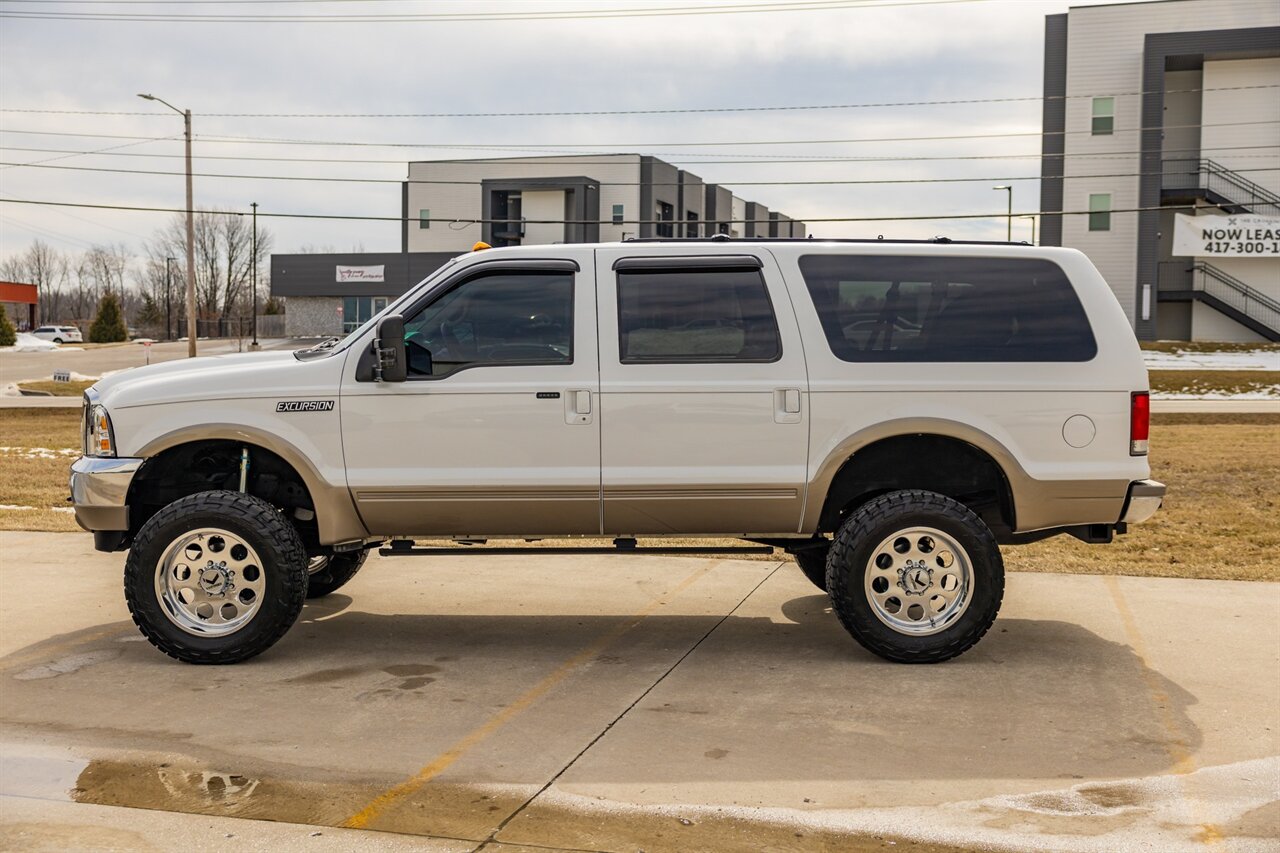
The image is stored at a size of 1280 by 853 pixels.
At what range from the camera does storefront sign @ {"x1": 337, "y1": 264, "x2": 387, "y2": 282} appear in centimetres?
7461

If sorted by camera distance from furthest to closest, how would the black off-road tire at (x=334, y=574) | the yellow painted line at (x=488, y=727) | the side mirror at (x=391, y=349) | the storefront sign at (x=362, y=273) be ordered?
1. the storefront sign at (x=362, y=273)
2. the black off-road tire at (x=334, y=574)
3. the side mirror at (x=391, y=349)
4. the yellow painted line at (x=488, y=727)

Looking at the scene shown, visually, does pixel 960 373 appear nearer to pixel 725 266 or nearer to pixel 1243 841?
pixel 725 266

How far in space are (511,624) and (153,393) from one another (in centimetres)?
244

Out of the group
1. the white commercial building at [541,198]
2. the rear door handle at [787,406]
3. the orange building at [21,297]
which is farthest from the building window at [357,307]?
the rear door handle at [787,406]

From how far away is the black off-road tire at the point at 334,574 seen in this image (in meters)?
8.30

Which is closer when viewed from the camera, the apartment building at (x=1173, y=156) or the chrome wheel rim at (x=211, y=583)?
the chrome wheel rim at (x=211, y=583)

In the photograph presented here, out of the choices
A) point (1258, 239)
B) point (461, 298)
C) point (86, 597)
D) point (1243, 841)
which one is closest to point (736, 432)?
point (461, 298)

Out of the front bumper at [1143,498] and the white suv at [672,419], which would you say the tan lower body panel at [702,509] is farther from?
the front bumper at [1143,498]

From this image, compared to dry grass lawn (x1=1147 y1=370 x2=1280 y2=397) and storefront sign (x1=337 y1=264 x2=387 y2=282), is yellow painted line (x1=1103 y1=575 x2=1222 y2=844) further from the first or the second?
storefront sign (x1=337 y1=264 x2=387 y2=282)

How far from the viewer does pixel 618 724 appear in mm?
5648

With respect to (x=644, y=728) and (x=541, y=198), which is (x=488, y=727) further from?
(x=541, y=198)

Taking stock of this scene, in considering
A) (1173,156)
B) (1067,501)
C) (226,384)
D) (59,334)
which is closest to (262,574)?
(226,384)

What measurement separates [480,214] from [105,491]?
234 ft

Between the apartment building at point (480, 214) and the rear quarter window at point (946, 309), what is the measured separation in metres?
64.2
